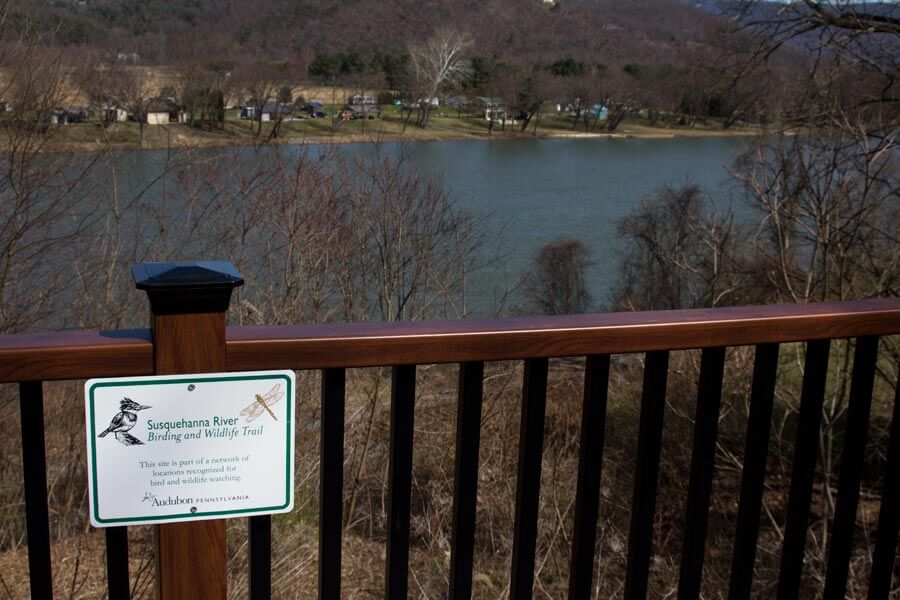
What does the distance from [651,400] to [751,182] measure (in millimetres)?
8293

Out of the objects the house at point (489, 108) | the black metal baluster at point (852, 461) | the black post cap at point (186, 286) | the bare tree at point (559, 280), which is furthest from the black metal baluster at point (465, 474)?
the house at point (489, 108)

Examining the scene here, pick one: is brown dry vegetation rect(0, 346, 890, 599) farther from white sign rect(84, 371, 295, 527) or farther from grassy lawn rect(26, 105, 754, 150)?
grassy lawn rect(26, 105, 754, 150)

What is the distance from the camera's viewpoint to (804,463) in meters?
1.67

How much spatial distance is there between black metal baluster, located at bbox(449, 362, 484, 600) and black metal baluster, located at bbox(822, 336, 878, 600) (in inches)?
29.2

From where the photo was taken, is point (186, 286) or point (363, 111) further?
point (363, 111)

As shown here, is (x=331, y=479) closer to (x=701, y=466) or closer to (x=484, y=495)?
(x=701, y=466)

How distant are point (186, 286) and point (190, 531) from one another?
1.25ft

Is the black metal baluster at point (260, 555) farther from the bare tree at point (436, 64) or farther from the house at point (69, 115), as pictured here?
the bare tree at point (436, 64)

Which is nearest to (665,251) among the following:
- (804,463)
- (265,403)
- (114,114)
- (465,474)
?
(114,114)

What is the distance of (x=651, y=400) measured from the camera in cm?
153

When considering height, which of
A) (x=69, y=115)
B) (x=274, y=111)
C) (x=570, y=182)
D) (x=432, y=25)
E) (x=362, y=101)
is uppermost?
(x=432, y=25)

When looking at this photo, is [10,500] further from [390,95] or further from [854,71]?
[390,95]

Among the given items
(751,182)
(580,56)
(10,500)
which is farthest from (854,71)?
(580,56)

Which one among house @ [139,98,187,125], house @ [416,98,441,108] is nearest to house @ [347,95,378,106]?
house @ [416,98,441,108]
